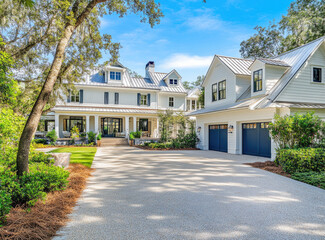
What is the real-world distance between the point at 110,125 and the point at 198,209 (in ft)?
71.8

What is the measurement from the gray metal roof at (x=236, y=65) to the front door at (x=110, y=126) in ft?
46.7

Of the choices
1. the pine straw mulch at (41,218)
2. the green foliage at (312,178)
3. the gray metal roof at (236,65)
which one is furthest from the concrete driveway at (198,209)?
the gray metal roof at (236,65)

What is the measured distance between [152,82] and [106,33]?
752 inches

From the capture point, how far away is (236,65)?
14938 millimetres

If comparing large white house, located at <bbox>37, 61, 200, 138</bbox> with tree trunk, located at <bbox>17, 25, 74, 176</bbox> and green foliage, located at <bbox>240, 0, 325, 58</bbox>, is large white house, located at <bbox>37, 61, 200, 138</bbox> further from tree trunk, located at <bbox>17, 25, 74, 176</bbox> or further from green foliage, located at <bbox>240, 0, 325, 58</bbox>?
tree trunk, located at <bbox>17, 25, 74, 176</bbox>

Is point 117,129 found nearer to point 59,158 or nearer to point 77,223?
point 59,158

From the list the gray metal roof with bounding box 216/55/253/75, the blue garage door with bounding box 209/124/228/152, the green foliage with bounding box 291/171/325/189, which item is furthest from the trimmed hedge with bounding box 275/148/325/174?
the gray metal roof with bounding box 216/55/253/75

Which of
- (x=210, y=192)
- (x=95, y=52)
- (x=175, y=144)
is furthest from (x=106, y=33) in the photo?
(x=175, y=144)

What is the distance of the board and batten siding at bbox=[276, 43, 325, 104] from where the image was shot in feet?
36.6

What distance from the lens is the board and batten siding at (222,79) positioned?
563 inches

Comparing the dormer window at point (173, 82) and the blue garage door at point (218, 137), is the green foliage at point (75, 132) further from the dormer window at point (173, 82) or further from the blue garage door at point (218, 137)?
the blue garage door at point (218, 137)

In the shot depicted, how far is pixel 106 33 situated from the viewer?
7441 mm

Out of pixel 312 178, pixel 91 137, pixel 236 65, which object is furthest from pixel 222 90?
pixel 91 137

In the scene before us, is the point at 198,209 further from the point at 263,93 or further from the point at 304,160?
the point at 263,93
